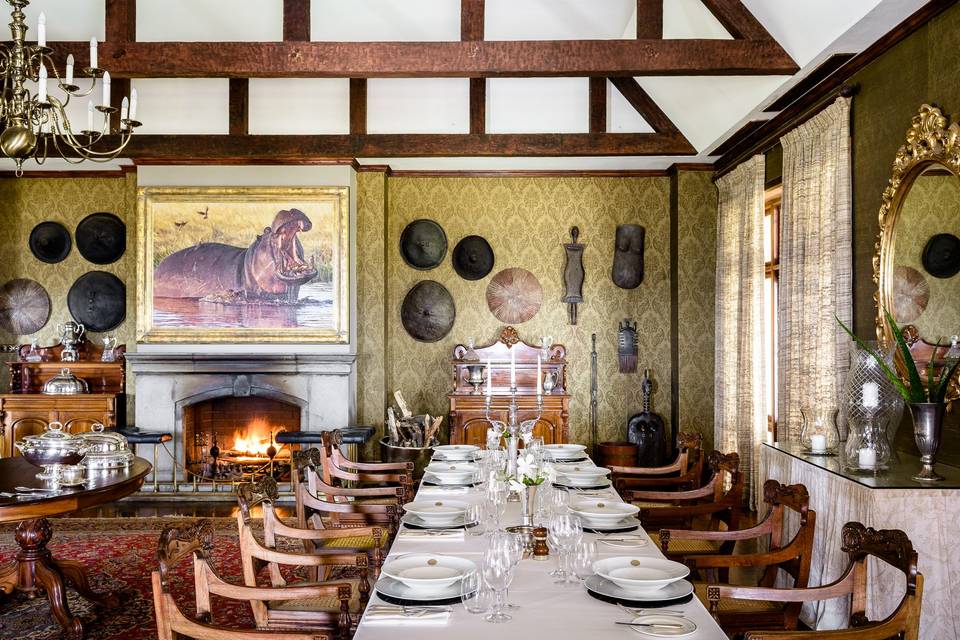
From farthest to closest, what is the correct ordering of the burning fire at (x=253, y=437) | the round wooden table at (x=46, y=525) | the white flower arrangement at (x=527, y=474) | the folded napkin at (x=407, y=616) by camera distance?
1. the burning fire at (x=253, y=437)
2. the round wooden table at (x=46, y=525)
3. the white flower arrangement at (x=527, y=474)
4. the folded napkin at (x=407, y=616)

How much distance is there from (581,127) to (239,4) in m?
3.21

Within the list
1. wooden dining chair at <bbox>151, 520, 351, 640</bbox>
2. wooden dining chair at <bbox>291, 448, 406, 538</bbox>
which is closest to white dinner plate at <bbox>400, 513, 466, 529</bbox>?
wooden dining chair at <bbox>291, 448, 406, 538</bbox>

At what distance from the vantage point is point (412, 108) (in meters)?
7.31

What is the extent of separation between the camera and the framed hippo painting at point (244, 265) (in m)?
7.57

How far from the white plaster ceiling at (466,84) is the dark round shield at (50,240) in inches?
73.8

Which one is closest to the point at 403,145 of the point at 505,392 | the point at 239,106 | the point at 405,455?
the point at 239,106

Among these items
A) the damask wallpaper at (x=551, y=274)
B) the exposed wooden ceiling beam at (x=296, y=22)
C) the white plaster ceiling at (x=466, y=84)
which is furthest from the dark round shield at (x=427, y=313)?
the exposed wooden ceiling beam at (x=296, y=22)

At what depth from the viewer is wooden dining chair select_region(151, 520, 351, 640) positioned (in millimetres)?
2303

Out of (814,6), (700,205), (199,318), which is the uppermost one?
(814,6)

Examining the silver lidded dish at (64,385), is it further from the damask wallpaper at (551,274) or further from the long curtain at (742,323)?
the long curtain at (742,323)

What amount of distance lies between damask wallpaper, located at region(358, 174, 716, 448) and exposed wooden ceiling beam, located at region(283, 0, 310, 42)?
344 centimetres

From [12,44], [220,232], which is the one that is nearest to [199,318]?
[220,232]

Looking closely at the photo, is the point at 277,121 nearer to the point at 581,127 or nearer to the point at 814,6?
the point at 581,127

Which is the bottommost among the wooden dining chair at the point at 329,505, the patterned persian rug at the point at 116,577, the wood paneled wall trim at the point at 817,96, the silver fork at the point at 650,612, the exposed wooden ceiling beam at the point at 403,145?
the patterned persian rug at the point at 116,577
